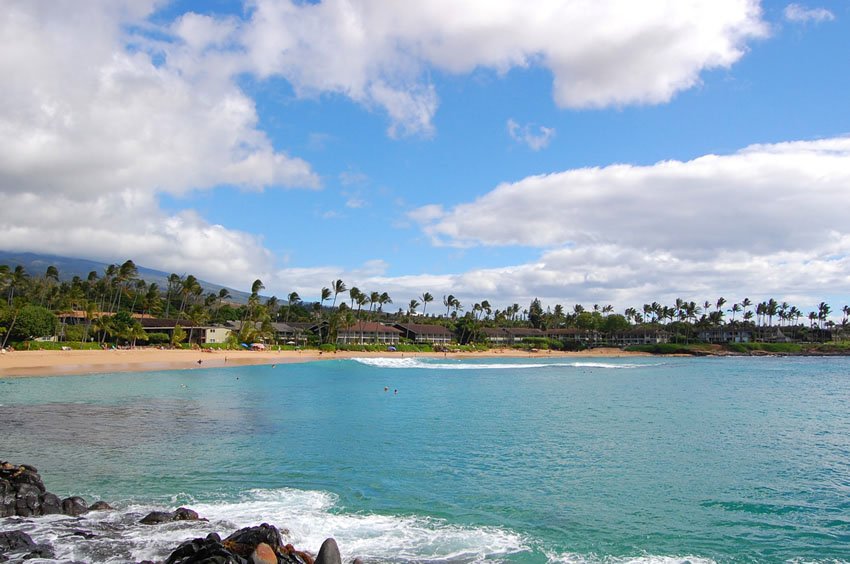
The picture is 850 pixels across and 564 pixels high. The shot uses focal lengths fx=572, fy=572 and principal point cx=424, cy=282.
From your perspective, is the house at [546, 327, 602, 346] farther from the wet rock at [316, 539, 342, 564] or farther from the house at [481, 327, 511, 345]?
the wet rock at [316, 539, 342, 564]

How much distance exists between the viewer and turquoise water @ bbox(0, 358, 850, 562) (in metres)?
12.4

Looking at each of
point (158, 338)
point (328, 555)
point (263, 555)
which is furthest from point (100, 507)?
point (158, 338)

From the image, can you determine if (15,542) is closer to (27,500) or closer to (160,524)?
(160,524)

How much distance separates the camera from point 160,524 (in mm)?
12555

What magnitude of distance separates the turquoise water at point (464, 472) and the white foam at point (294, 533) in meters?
0.06

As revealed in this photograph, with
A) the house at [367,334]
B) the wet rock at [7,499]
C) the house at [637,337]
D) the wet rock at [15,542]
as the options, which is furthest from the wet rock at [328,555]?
the house at [637,337]

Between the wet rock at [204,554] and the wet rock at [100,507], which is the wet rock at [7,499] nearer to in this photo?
the wet rock at [100,507]

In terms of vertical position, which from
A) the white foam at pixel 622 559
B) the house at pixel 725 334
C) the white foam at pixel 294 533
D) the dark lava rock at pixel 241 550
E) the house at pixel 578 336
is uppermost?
the house at pixel 725 334

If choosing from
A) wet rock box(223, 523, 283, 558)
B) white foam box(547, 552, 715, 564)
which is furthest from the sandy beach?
white foam box(547, 552, 715, 564)

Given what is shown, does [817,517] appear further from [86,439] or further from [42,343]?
[42,343]

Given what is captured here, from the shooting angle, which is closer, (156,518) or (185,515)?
(156,518)

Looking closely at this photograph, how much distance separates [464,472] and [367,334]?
11444 centimetres

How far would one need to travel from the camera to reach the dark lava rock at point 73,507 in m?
13.3

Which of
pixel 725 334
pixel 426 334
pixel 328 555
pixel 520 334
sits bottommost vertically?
pixel 426 334
